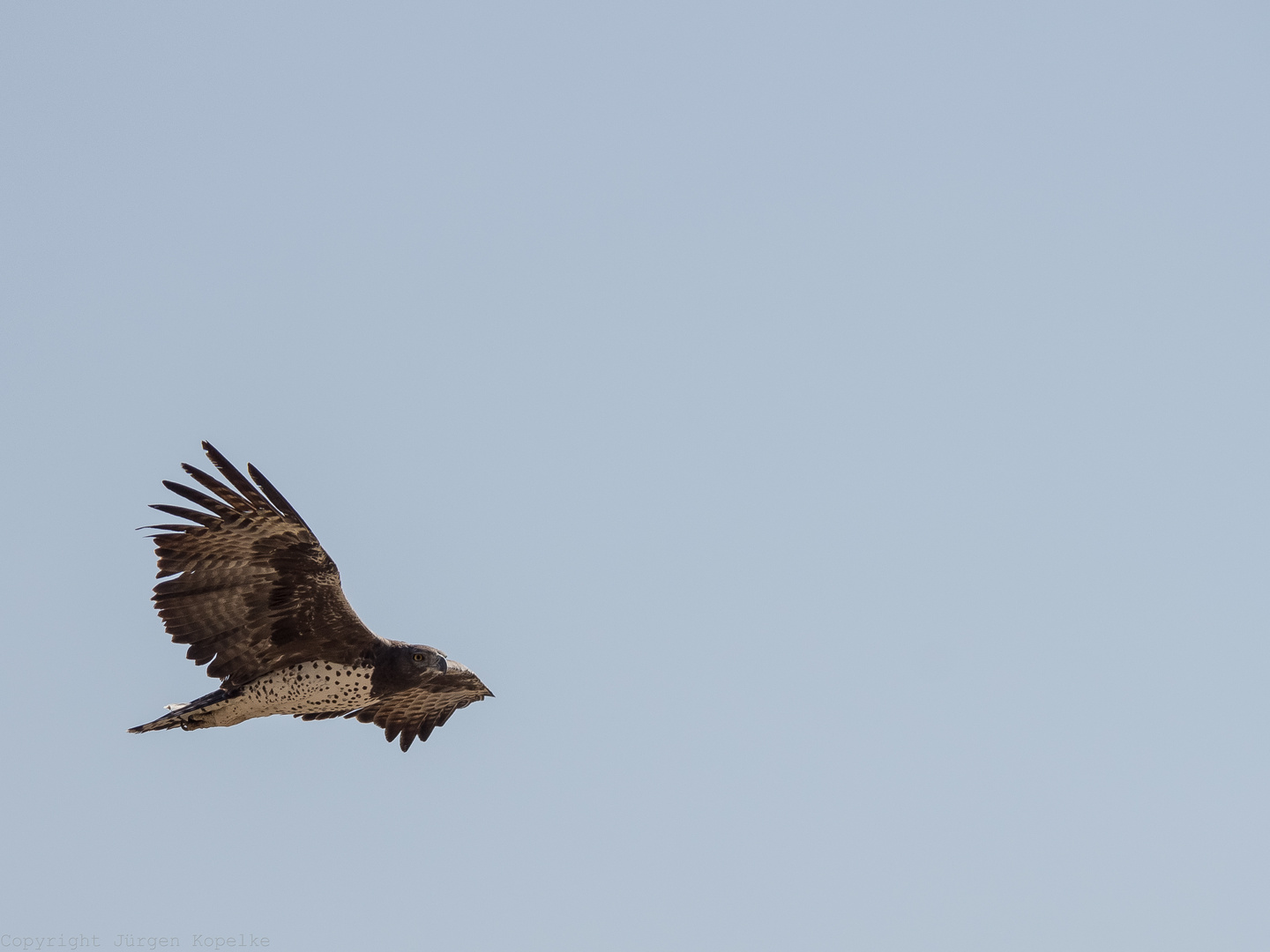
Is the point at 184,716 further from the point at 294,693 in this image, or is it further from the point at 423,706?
the point at 423,706

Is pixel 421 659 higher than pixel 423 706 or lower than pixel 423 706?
higher

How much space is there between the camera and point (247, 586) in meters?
19.4

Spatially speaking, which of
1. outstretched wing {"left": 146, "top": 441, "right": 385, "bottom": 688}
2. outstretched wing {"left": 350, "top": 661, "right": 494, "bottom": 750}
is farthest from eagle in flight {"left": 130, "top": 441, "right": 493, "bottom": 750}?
outstretched wing {"left": 350, "top": 661, "right": 494, "bottom": 750}

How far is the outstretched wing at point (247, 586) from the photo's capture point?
18672mm

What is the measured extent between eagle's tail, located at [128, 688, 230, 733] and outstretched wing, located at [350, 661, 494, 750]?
2.82 m

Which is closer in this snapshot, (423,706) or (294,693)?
(294,693)

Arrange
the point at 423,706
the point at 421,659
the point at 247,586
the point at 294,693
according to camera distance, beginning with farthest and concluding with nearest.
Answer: the point at 423,706
the point at 421,659
the point at 294,693
the point at 247,586

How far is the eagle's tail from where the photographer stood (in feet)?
63.3

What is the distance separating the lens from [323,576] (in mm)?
19438

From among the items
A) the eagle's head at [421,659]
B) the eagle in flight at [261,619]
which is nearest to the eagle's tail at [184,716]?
the eagle in flight at [261,619]

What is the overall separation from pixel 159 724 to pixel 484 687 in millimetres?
4874

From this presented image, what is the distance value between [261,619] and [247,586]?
50cm

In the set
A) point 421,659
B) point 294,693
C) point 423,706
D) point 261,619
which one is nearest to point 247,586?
point 261,619

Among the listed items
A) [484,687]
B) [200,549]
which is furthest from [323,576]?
[484,687]
